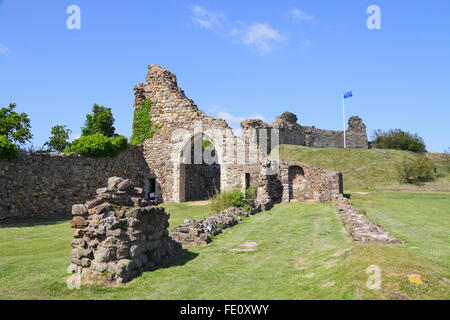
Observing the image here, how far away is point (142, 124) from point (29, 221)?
10.2 m

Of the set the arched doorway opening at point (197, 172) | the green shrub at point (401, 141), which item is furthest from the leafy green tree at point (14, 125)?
→ the green shrub at point (401, 141)

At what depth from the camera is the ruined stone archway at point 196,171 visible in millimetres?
21769

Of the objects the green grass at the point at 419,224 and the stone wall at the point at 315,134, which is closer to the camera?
the green grass at the point at 419,224

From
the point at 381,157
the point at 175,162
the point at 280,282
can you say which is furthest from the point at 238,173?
the point at 381,157

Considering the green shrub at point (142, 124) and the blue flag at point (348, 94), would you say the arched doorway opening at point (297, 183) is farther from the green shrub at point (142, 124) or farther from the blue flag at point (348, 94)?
the blue flag at point (348, 94)

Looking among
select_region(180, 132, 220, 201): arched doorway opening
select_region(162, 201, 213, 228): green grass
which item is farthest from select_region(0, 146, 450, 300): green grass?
select_region(180, 132, 220, 201): arched doorway opening

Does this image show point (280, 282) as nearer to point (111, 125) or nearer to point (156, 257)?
point (156, 257)

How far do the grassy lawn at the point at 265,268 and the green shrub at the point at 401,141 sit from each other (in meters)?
33.0

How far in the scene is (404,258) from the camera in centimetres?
521

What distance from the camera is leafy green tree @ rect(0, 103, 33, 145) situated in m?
26.6

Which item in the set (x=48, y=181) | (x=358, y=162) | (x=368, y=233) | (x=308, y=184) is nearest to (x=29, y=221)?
(x=48, y=181)

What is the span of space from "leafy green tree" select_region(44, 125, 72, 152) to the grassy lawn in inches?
951

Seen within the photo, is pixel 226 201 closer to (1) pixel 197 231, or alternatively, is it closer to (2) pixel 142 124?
(1) pixel 197 231
